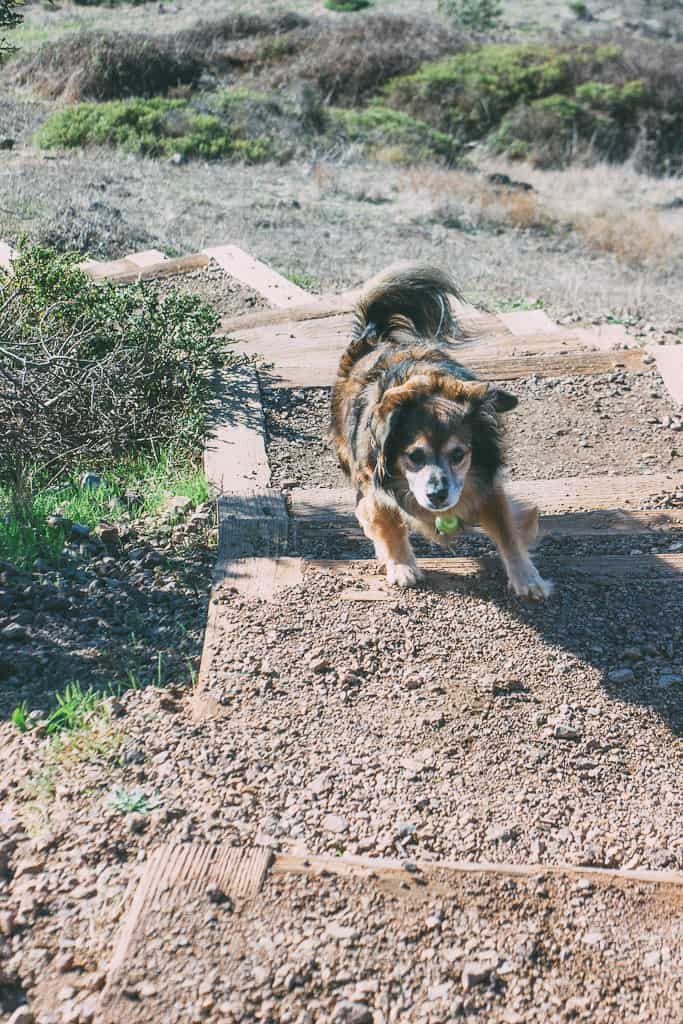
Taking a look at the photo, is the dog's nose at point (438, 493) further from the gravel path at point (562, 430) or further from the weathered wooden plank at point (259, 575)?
the gravel path at point (562, 430)

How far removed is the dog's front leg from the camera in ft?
12.8

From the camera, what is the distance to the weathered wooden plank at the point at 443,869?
231 centimetres

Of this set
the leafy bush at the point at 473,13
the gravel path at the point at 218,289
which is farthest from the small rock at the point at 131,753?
the leafy bush at the point at 473,13

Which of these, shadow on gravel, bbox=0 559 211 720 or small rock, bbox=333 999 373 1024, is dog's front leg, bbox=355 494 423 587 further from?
small rock, bbox=333 999 373 1024

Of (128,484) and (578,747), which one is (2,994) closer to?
(578,747)

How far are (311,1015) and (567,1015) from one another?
550mm

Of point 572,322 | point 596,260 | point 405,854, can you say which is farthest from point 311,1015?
point 596,260

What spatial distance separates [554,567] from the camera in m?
4.07

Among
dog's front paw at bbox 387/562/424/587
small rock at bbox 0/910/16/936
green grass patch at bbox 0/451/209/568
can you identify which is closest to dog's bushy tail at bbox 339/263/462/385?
green grass patch at bbox 0/451/209/568

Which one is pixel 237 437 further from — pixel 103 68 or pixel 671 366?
pixel 103 68

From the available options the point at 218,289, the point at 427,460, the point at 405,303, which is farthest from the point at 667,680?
the point at 218,289

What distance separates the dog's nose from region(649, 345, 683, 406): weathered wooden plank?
2938 millimetres

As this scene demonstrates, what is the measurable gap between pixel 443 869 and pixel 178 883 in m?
0.64

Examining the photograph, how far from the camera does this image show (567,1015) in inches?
80.7
